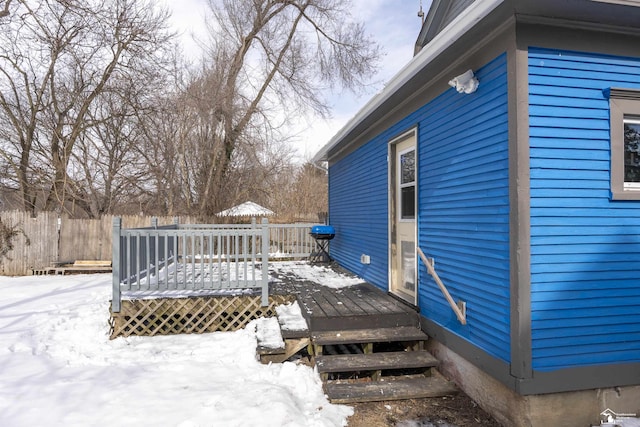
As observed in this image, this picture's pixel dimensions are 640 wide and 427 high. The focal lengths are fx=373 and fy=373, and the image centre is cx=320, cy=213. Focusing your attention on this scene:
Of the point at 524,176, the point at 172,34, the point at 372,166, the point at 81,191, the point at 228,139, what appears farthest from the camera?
the point at 228,139

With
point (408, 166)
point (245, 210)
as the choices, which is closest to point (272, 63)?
point (245, 210)

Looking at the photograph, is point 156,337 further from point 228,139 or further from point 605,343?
point 228,139

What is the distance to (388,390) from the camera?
3.24 meters

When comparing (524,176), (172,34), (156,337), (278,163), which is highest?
(172,34)

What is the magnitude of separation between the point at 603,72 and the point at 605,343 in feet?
6.71

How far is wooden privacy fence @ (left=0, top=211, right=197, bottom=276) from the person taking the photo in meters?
10.4

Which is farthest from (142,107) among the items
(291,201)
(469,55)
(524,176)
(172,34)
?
(524,176)

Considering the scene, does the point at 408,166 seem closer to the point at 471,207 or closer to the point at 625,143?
the point at 471,207

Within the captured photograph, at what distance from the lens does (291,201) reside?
21.5 meters

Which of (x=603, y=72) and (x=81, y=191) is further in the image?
(x=81, y=191)

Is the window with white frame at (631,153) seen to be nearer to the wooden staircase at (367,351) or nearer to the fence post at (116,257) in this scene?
the wooden staircase at (367,351)

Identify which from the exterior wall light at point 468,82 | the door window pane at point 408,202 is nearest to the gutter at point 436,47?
the exterior wall light at point 468,82

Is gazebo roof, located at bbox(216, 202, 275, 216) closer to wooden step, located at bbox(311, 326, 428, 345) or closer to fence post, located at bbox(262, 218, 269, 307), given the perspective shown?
fence post, located at bbox(262, 218, 269, 307)

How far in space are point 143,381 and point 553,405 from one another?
3423 mm
